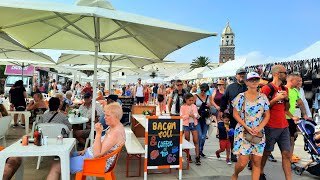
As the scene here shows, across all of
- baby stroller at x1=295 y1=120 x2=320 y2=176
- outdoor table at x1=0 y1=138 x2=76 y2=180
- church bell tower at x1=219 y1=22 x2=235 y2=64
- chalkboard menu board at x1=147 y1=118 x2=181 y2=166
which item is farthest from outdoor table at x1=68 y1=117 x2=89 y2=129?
church bell tower at x1=219 y1=22 x2=235 y2=64

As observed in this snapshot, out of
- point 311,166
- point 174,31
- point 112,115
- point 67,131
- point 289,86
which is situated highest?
point 174,31

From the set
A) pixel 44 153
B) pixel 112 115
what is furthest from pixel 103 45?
pixel 44 153

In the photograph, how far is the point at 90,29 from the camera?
5363mm

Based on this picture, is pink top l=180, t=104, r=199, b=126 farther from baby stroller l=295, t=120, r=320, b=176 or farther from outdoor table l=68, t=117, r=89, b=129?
outdoor table l=68, t=117, r=89, b=129

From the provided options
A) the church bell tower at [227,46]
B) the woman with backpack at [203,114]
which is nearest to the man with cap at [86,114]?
the woman with backpack at [203,114]

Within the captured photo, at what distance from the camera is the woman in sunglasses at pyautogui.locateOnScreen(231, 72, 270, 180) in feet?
12.8

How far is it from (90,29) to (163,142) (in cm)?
238

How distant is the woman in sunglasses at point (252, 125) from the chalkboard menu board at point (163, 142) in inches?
41.9

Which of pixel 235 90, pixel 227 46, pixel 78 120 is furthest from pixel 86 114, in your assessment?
pixel 227 46

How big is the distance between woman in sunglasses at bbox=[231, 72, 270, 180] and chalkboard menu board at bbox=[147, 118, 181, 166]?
1063 millimetres

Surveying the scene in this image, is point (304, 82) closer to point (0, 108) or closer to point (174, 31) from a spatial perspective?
point (174, 31)

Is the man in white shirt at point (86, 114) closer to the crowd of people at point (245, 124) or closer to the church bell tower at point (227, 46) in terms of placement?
the crowd of people at point (245, 124)

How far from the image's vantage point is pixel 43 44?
6172 millimetres

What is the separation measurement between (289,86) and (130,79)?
28.0 meters
